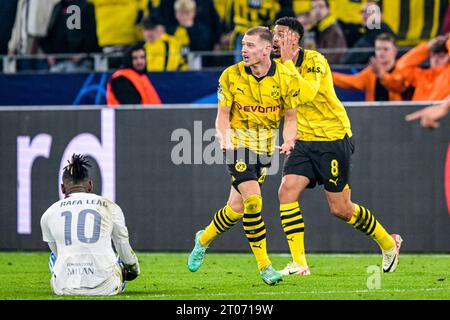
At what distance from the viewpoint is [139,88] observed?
15.2m

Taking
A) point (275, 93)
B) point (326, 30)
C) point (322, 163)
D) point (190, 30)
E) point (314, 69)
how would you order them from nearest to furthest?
point (275, 93)
point (314, 69)
point (322, 163)
point (326, 30)
point (190, 30)

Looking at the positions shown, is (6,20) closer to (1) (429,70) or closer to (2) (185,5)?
(2) (185,5)

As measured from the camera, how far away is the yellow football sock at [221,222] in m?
10.7

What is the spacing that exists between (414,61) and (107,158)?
3.99m

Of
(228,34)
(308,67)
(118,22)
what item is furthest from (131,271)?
(118,22)

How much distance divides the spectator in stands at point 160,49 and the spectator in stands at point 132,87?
17.1 inches

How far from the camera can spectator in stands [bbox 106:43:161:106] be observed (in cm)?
1512

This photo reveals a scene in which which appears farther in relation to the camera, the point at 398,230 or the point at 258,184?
the point at 398,230

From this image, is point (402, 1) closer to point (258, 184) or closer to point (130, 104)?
point (130, 104)

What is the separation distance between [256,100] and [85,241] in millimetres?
2295

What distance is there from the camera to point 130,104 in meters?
15.1

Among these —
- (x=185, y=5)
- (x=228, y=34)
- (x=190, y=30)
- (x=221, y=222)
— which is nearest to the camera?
(x=221, y=222)
